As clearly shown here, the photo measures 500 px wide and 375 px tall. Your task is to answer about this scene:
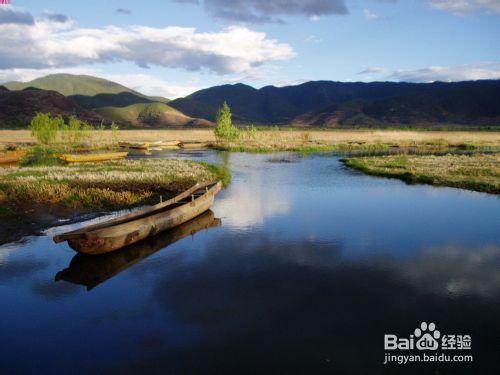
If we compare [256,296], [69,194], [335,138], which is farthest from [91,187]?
[335,138]

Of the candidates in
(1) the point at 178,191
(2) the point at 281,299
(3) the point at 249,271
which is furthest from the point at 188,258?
(1) the point at 178,191

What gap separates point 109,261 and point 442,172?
132 feet

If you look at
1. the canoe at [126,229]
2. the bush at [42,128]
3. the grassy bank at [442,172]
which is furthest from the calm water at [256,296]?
the bush at [42,128]

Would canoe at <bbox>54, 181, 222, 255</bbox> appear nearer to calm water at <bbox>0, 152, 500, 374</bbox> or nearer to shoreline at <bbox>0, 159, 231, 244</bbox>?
calm water at <bbox>0, 152, 500, 374</bbox>

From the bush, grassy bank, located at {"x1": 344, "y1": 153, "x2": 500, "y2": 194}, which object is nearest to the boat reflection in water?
grassy bank, located at {"x1": 344, "y1": 153, "x2": 500, "y2": 194}

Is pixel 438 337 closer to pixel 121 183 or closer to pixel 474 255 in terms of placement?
pixel 474 255

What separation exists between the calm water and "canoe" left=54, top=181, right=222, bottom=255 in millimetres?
731

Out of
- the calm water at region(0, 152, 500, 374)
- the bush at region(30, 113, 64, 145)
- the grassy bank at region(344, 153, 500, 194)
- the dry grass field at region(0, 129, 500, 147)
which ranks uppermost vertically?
the bush at region(30, 113, 64, 145)

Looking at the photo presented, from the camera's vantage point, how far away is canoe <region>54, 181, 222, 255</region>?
1773 cm

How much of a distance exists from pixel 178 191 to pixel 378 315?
2281cm

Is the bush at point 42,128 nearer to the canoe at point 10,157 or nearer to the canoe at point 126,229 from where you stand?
the canoe at point 10,157

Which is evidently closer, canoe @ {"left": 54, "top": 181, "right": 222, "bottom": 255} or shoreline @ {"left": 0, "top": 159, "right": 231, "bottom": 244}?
canoe @ {"left": 54, "top": 181, "right": 222, "bottom": 255}

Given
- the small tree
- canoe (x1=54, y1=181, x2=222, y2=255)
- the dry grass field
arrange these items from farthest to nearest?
1. the dry grass field
2. the small tree
3. canoe (x1=54, y1=181, x2=222, y2=255)

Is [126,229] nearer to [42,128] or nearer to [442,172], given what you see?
[442,172]
